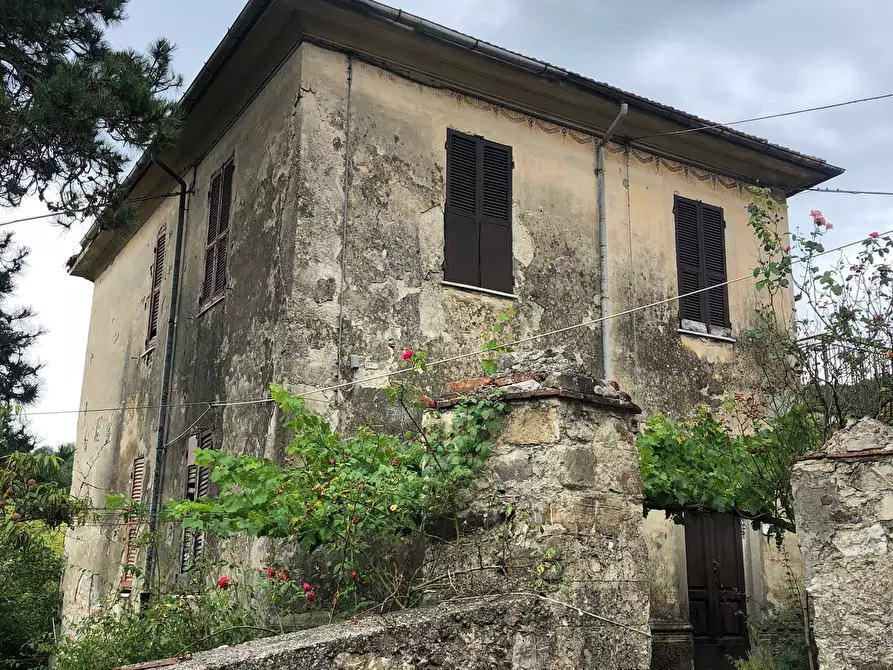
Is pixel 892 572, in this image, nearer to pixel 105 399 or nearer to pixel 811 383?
pixel 811 383

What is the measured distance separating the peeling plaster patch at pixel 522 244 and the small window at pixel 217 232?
125 inches

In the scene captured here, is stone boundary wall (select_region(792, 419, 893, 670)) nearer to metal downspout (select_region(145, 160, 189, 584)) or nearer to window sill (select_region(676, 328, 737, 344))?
window sill (select_region(676, 328, 737, 344))

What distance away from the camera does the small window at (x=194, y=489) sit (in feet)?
28.7

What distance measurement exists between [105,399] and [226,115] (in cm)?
575

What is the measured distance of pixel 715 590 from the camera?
10.5m

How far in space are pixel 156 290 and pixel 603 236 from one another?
609cm

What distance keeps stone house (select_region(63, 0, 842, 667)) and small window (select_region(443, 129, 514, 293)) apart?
0.02 meters

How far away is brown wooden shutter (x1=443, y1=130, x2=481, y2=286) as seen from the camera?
28.7ft

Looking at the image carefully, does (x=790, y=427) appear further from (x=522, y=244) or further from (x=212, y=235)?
(x=212, y=235)

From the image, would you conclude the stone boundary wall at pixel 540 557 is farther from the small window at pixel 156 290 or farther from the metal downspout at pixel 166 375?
the small window at pixel 156 290

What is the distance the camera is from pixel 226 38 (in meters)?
8.52

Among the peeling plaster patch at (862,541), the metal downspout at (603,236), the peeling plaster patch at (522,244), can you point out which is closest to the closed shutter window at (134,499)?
the peeling plaster patch at (522,244)

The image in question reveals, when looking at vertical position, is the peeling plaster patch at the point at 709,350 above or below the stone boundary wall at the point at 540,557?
above

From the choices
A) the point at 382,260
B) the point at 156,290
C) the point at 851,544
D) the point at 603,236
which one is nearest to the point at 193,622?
the point at 382,260
